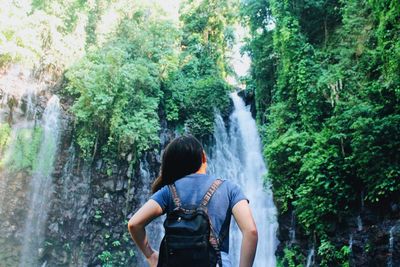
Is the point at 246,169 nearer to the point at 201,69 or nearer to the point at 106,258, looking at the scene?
the point at 106,258

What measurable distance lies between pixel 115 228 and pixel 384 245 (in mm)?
9079

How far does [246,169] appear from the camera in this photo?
15047 mm

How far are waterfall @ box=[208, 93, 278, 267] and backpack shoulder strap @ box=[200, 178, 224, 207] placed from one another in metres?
10.2

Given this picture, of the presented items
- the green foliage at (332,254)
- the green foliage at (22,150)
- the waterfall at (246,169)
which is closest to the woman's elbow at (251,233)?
the green foliage at (332,254)

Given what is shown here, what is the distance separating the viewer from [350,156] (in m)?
7.89

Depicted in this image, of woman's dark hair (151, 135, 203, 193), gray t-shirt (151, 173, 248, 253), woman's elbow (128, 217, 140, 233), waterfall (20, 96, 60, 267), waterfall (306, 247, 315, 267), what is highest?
waterfall (20, 96, 60, 267)

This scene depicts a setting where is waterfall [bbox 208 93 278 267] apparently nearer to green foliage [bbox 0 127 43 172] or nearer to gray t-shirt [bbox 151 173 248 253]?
green foliage [bbox 0 127 43 172]

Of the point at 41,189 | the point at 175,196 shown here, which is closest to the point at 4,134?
the point at 41,189

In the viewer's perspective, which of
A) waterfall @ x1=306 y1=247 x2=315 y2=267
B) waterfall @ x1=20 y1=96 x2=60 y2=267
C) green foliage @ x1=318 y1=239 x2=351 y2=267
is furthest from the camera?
waterfall @ x1=20 y1=96 x2=60 y2=267

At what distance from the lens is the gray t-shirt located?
1.96m

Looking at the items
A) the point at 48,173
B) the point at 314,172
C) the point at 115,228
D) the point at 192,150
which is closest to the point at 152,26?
the point at 48,173

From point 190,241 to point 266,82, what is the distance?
44.0ft

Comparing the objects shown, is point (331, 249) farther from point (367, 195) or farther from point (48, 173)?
point (48, 173)

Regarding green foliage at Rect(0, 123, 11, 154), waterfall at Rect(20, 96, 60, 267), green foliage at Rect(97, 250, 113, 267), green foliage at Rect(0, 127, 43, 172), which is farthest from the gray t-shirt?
green foliage at Rect(0, 123, 11, 154)
